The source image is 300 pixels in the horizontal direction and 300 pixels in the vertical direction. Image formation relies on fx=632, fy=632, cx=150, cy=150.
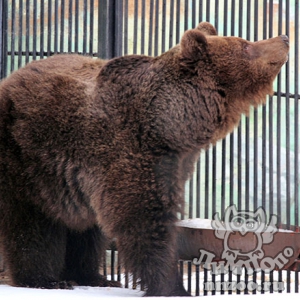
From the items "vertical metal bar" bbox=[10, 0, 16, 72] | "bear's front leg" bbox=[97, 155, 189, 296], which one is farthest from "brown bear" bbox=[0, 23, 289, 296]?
"vertical metal bar" bbox=[10, 0, 16, 72]

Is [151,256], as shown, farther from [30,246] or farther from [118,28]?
[118,28]

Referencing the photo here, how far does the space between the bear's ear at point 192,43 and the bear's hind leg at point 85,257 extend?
1604 millimetres

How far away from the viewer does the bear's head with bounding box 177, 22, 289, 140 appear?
4289mm

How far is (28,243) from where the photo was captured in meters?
Result: 4.50

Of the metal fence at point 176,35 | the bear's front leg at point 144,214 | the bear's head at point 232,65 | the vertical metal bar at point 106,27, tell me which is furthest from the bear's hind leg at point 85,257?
the vertical metal bar at point 106,27

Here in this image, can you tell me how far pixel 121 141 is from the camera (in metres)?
4.18

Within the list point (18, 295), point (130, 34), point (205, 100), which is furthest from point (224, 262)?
point (130, 34)

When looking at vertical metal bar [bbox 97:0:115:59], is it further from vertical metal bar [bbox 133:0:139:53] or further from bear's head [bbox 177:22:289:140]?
bear's head [bbox 177:22:289:140]

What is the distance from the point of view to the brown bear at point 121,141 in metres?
4.15

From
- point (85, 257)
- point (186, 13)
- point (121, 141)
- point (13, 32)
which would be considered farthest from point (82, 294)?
point (13, 32)

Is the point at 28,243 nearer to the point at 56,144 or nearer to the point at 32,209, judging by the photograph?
the point at 32,209

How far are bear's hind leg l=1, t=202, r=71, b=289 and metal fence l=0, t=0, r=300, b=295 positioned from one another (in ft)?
3.41

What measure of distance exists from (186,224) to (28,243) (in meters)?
1.21

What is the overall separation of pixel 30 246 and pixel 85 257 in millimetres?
615
